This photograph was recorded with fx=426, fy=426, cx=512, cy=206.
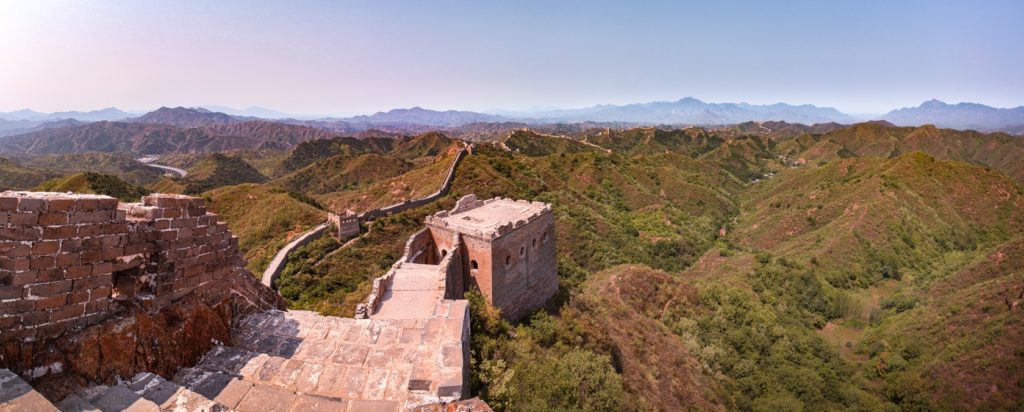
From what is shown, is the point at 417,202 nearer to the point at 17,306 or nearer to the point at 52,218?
the point at 52,218

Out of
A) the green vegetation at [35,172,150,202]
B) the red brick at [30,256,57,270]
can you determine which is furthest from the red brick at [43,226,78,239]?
the green vegetation at [35,172,150,202]

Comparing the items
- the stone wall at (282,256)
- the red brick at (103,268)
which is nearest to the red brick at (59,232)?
the red brick at (103,268)

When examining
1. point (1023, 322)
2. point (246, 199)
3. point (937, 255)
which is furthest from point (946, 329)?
point (246, 199)

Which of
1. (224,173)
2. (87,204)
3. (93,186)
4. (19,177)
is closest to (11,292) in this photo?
(87,204)

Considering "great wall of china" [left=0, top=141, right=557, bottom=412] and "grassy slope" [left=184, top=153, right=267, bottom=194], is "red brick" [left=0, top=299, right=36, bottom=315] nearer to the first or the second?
"great wall of china" [left=0, top=141, right=557, bottom=412]

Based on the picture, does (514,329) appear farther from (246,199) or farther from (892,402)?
(246,199)
